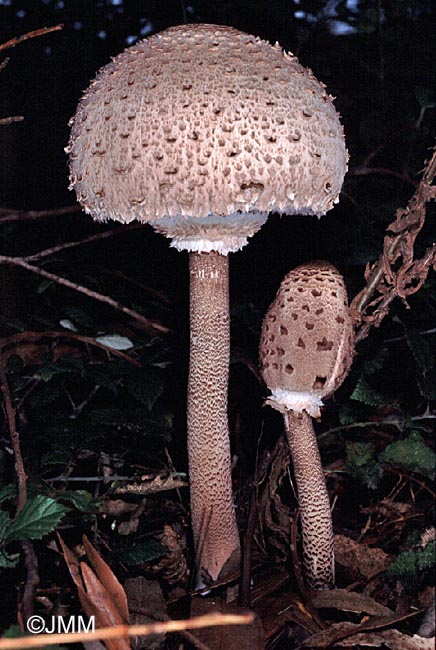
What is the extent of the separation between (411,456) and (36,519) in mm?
1738

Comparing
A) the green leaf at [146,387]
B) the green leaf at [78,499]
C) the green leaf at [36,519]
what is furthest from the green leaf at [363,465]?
the green leaf at [36,519]

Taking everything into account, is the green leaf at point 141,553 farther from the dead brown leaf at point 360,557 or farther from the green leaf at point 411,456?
the green leaf at point 411,456

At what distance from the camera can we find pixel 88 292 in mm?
2977

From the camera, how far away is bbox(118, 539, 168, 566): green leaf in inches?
91.0

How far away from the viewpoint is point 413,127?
3.60m

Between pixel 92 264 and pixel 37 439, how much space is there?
133 cm

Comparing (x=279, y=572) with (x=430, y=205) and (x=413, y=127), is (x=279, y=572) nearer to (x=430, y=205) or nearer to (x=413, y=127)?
(x=430, y=205)

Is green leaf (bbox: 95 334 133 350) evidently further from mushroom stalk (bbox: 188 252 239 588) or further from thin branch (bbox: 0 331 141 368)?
mushroom stalk (bbox: 188 252 239 588)

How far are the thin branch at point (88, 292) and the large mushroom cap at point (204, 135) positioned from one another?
0.79 meters

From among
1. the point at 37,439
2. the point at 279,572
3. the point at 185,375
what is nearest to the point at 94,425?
the point at 37,439

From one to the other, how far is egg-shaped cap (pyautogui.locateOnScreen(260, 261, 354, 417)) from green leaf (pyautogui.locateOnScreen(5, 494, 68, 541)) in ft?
2.82

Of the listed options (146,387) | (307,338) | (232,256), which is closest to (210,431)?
(146,387)

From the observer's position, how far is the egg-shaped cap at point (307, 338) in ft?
7.38

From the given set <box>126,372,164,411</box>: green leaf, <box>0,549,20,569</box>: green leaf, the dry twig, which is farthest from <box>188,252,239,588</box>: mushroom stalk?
<box>0,549,20,569</box>: green leaf
